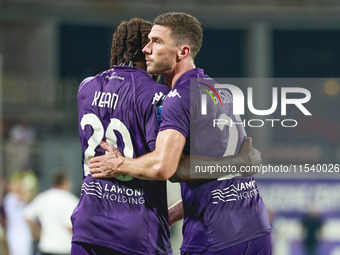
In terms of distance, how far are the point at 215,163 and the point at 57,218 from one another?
5764mm

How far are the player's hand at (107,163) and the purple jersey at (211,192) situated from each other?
0.35 meters

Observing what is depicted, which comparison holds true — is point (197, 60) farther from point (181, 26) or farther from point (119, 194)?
point (119, 194)

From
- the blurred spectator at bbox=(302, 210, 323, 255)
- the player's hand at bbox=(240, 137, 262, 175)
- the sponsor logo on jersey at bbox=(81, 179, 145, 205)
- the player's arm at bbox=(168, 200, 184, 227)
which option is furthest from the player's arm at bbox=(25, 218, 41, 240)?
the player's hand at bbox=(240, 137, 262, 175)

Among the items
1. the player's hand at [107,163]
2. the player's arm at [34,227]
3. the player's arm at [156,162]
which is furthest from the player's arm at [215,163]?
the player's arm at [34,227]

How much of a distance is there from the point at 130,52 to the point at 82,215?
1.09 metres

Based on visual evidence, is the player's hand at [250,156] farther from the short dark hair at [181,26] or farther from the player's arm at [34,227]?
the player's arm at [34,227]

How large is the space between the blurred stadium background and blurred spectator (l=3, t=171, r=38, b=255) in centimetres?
1177

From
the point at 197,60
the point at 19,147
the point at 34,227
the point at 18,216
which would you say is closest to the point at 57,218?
the point at 34,227

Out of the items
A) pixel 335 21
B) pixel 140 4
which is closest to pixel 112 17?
pixel 140 4

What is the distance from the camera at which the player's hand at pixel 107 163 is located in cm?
417

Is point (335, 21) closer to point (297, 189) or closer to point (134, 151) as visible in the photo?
point (297, 189)

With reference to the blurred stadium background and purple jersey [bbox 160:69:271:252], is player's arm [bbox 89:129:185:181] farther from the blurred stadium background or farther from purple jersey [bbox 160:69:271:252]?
the blurred stadium background

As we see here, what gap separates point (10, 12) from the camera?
28.5 metres

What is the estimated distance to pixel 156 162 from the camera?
4.00 m
